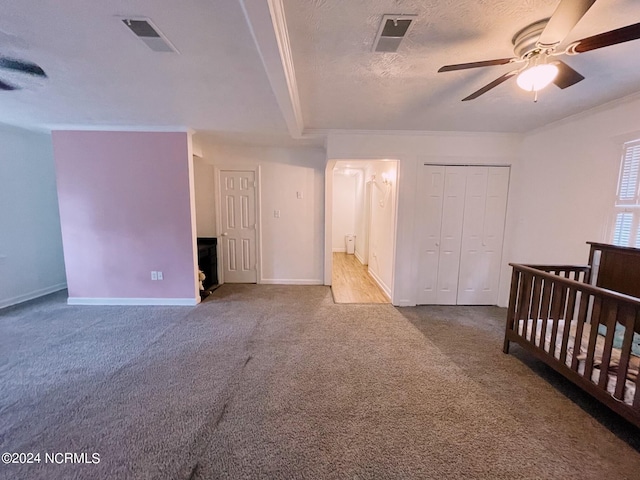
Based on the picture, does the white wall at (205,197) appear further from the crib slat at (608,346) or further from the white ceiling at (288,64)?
the crib slat at (608,346)

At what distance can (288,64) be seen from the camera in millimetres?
1770

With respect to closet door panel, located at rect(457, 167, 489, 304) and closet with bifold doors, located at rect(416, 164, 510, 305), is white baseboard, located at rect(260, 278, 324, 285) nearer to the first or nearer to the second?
closet with bifold doors, located at rect(416, 164, 510, 305)

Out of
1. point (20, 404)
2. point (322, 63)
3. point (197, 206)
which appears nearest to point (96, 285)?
point (197, 206)

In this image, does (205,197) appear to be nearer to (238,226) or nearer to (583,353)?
(238,226)

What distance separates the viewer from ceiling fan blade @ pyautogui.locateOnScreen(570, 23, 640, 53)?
43.7 inches

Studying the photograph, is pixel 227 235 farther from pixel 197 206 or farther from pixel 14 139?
pixel 14 139

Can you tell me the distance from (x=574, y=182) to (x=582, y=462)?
2.61 meters


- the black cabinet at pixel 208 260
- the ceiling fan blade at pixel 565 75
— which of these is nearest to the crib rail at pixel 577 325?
the ceiling fan blade at pixel 565 75

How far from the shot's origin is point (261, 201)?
4504 millimetres

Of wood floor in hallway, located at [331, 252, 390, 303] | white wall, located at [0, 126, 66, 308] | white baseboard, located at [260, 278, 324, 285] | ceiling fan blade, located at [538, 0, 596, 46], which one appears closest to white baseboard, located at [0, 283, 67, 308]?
white wall, located at [0, 126, 66, 308]

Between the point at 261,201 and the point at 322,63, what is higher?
the point at 322,63

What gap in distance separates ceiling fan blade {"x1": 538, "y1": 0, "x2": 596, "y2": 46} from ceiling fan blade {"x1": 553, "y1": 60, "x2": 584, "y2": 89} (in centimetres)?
18

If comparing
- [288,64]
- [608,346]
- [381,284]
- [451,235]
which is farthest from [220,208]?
[608,346]

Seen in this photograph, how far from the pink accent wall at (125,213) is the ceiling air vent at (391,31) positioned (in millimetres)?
2807
